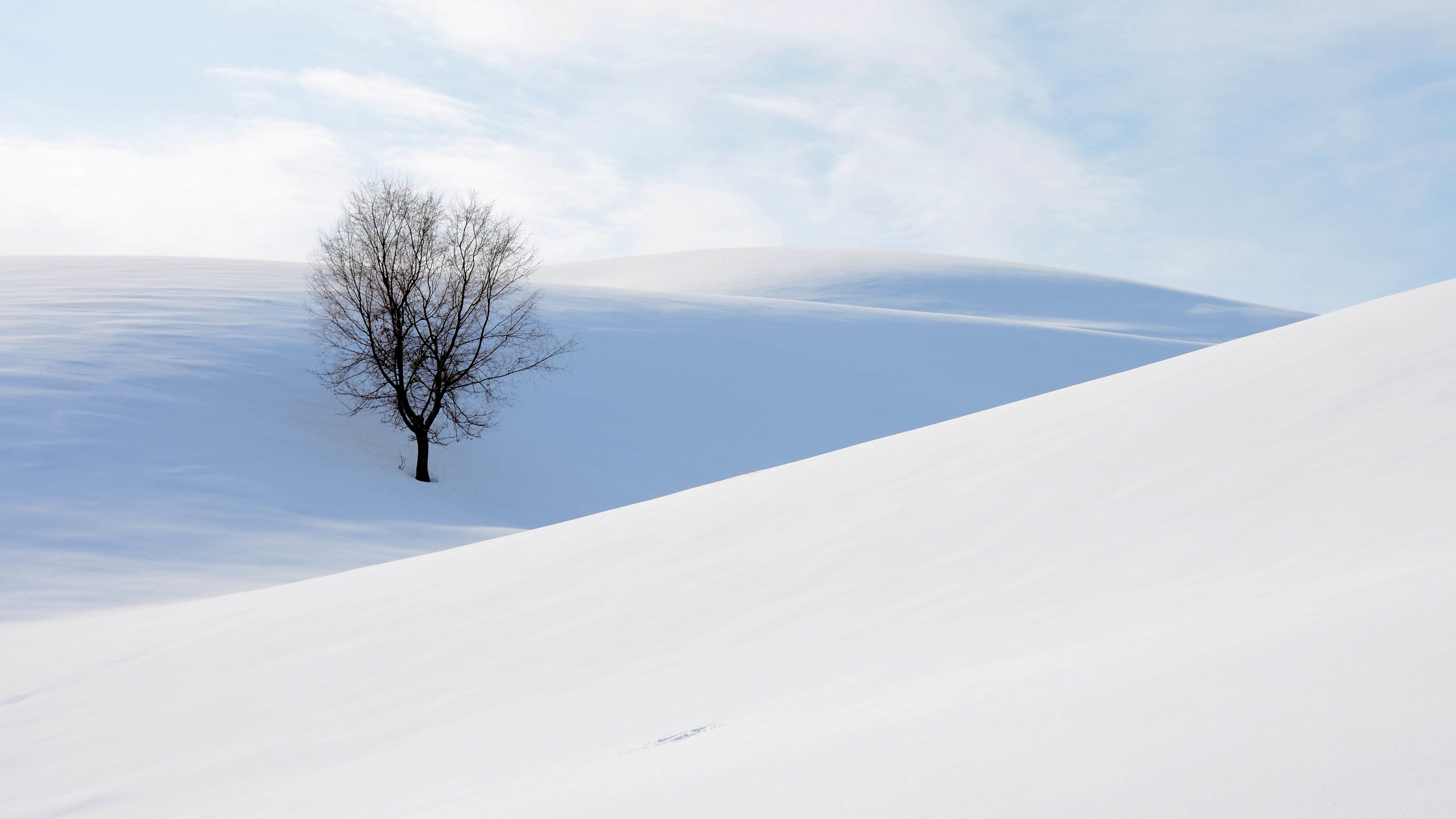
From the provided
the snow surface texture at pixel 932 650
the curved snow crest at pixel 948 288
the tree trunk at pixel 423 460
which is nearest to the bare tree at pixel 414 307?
the tree trunk at pixel 423 460

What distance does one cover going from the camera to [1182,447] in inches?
175

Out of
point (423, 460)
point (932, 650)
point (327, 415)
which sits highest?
point (327, 415)

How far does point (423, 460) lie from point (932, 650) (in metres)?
16.4

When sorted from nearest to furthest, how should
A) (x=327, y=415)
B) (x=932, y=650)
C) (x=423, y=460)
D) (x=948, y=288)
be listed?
(x=932, y=650), (x=423, y=460), (x=327, y=415), (x=948, y=288)

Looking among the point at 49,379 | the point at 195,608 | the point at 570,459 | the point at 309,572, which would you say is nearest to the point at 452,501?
the point at 570,459

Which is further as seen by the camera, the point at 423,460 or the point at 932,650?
the point at 423,460

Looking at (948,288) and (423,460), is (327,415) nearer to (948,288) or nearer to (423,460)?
(423,460)

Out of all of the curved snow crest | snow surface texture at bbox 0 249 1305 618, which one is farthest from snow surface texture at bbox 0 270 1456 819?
the curved snow crest

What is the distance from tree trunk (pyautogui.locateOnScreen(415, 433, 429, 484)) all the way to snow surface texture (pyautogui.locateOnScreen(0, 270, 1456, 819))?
11275mm

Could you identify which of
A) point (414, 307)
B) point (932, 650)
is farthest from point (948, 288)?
point (932, 650)

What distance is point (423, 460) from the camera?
18.4 metres

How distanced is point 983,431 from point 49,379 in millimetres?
17056

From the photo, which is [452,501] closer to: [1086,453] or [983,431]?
[983,431]

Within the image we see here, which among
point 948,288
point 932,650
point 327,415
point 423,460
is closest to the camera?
point 932,650
